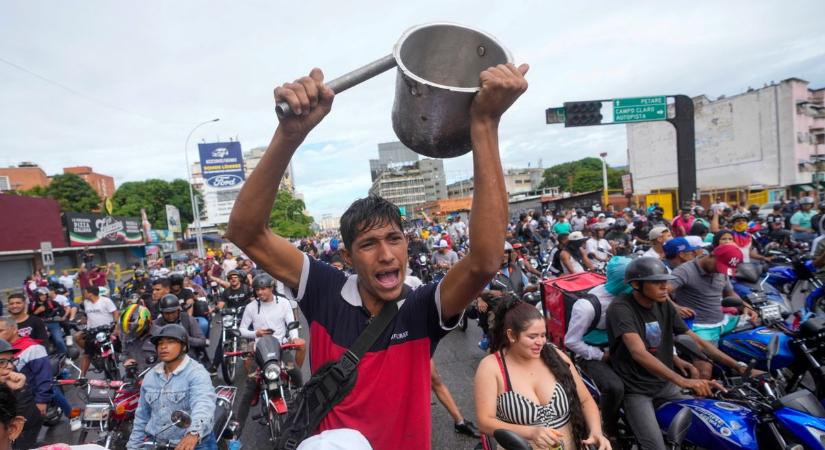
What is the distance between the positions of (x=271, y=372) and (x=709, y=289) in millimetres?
4564

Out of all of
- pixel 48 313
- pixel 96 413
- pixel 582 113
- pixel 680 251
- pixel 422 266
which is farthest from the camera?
pixel 582 113

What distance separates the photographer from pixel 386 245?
5.39 feet

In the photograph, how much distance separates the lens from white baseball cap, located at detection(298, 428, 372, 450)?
1.10 metres

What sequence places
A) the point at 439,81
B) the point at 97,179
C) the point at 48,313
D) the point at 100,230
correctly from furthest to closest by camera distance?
the point at 97,179, the point at 100,230, the point at 48,313, the point at 439,81

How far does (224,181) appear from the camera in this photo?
2839 cm

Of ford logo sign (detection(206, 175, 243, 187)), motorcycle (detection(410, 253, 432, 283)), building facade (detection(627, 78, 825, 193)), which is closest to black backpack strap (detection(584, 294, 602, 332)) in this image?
motorcycle (detection(410, 253, 432, 283))

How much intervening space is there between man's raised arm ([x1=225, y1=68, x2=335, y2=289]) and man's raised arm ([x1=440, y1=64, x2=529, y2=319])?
0.48 m

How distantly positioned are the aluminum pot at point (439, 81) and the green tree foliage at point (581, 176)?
→ 260ft

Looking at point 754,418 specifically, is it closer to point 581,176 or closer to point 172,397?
point 172,397

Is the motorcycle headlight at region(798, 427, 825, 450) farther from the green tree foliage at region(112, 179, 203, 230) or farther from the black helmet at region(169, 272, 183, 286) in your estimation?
the green tree foliage at region(112, 179, 203, 230)

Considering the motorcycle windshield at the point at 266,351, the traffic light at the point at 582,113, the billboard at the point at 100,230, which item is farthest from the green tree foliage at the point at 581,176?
the motorcycle windshield at the point at 266,351

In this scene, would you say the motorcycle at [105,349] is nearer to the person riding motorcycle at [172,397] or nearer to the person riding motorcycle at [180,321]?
the person riding motorcycle at [180,321]

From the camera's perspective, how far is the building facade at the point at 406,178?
63.3m

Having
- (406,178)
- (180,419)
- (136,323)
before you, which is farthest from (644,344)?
(406,178)
